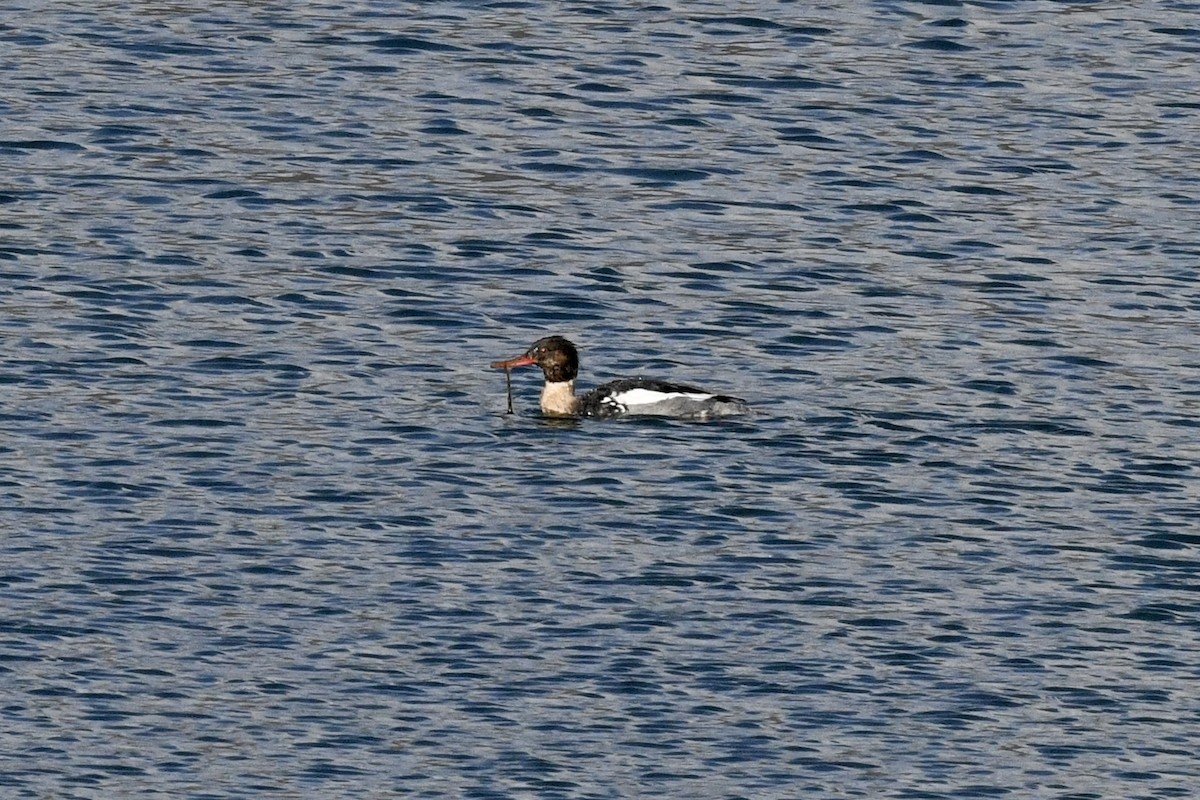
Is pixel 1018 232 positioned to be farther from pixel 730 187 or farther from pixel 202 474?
pixel 202 474

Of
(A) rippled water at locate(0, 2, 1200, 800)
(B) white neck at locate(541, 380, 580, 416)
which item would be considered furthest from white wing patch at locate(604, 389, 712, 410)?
(B) white neck at locate(541, 380, 580, 416)

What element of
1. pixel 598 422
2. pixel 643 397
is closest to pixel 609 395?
pixel 598 422

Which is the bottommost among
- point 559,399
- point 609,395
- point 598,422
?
point 598,422

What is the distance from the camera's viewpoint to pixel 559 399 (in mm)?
25344

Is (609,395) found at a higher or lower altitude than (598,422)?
higher

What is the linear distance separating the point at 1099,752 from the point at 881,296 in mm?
10834

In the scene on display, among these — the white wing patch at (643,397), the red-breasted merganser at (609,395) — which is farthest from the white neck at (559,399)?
the white wing patch at (643,397)

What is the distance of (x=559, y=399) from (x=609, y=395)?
1.86 ft

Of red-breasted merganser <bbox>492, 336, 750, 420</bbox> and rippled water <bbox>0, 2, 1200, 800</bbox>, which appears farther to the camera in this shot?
red-breasted merganser <bbox>492, 336, 750, 420</bbox>

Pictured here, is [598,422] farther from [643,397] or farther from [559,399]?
[643,397]

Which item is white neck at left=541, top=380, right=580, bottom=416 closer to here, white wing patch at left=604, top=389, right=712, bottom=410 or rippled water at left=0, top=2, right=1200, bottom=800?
rippled water at left=0, top=2, right=1200, bottom=800

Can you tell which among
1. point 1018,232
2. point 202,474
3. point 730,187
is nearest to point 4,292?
point 202,474

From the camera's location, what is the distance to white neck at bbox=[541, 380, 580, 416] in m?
25.2

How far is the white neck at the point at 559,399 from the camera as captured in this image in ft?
82.8
